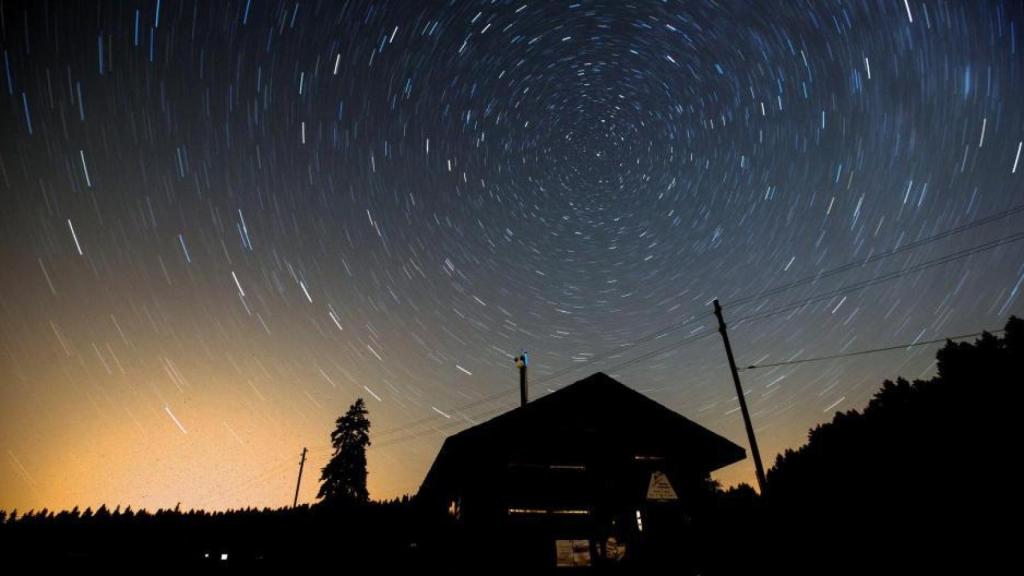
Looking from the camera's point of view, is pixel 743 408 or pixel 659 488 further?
pixel 743 408

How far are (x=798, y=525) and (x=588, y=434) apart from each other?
599 cm

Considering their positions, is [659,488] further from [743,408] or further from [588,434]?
[743,408]

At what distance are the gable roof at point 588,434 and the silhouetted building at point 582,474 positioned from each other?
3 cm

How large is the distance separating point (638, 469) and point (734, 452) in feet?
9.61

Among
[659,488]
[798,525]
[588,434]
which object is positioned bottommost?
[798,525]

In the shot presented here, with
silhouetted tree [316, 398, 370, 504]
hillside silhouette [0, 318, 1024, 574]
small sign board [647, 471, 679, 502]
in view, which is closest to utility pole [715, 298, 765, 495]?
hillside silhouette [0, 318, 1024, 574]

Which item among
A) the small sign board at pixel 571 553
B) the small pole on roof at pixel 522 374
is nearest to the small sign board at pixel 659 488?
the small sign board at pixel 571 553

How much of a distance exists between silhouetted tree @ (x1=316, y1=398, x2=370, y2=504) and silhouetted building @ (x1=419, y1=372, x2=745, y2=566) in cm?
2431

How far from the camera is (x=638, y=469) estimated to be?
37.8 feet

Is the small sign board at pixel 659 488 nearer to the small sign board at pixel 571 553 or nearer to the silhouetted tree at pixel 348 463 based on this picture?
the small sign board at pixel 571 553

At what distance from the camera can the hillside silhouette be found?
409 inches

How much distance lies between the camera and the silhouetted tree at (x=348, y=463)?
32.8 metres

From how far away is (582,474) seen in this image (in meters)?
11.2

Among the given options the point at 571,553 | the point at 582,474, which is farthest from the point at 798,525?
the point at 571,553
